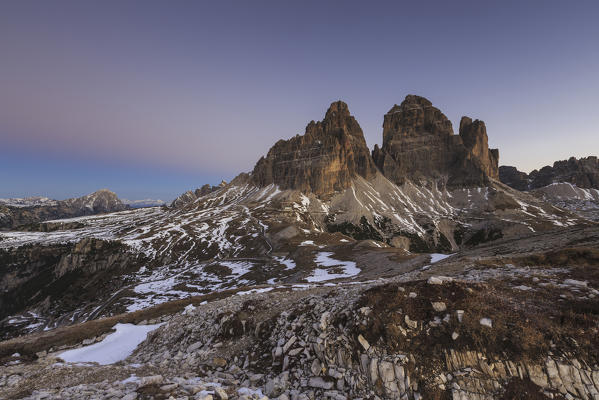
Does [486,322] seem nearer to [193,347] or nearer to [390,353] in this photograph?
[390,353]

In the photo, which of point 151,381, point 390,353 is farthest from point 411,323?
point 151,381

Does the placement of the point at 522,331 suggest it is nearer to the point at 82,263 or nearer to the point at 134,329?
the point at 134,329

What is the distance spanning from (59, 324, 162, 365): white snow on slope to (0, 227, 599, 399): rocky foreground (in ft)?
8.16

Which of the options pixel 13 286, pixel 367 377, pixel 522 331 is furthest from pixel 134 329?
pixel 13 286

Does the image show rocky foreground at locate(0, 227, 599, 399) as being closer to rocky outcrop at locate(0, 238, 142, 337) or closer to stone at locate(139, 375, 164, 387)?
stone at locate(139, 375, 164, 387)

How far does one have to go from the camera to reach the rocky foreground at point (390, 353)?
8609mm

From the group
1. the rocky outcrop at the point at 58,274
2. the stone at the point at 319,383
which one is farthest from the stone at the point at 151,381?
the rocky outcrop at the point at 58,274

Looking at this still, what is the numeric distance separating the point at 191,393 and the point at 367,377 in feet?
22.4

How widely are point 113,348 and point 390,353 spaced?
21.8 meters

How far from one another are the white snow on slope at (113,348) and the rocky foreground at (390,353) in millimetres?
2488

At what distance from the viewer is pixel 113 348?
65.8 feet

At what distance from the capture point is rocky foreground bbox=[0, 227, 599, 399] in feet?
28.2

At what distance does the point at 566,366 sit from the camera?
8195 millimetres

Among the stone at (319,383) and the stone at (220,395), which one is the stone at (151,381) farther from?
the stone at (319,383)
